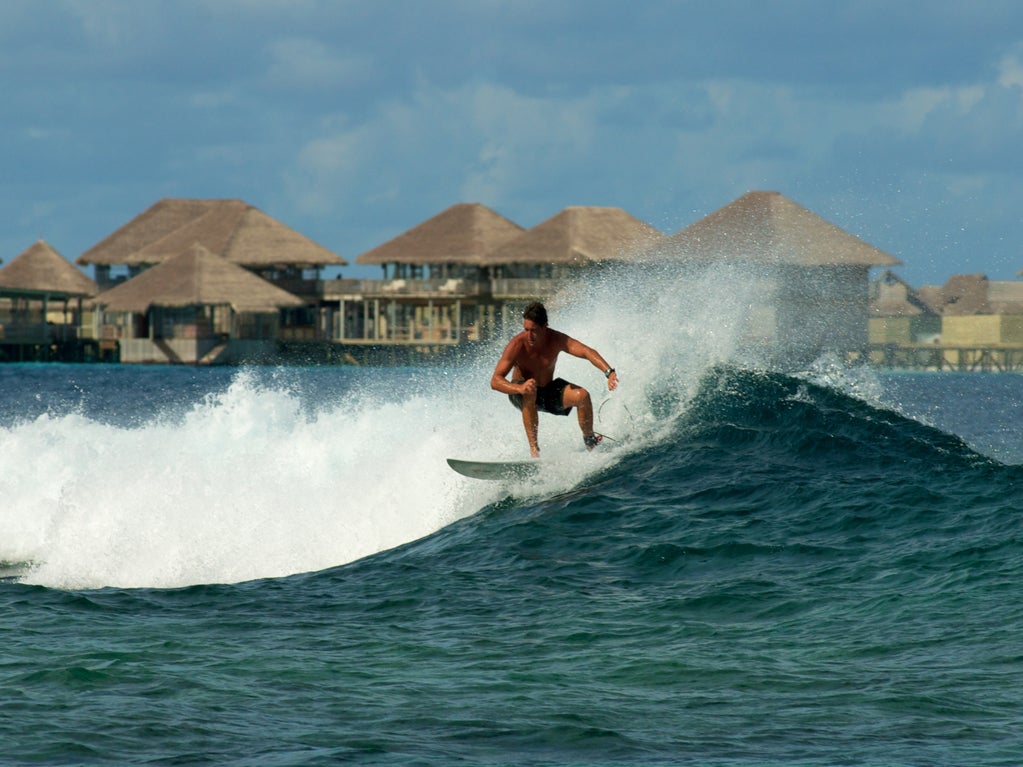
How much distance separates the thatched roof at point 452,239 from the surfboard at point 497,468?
6596 centimetres

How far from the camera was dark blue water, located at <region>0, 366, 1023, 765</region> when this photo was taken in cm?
670

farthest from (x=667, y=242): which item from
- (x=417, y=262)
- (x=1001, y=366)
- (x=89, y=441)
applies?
(x=89, y=441)

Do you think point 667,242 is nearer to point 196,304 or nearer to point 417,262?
point 417,262

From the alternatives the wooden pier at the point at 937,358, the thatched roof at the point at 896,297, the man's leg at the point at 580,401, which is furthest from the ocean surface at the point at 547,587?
the thatched roof at the point at 896,297

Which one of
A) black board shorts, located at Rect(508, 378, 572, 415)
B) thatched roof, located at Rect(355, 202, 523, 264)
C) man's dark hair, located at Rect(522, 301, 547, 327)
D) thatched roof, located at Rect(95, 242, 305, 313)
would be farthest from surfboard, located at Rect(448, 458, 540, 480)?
thatched roof, located at Rect(355, 202, 523, 264)

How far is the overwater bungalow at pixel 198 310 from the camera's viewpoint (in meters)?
75.6

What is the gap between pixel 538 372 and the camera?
12.2 meters

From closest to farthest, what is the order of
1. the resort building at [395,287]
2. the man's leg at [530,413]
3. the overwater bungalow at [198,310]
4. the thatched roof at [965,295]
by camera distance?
1. the man's leg at [530,413]
2. the resort building at [395,287]
3. the overwater bungalow at [198,310]
4. the thatched roof at [965,295]

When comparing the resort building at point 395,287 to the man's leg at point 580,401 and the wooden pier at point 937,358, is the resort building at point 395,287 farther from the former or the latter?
the man's leg at point 580,401

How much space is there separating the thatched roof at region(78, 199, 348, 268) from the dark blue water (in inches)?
2724

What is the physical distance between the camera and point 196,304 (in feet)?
245

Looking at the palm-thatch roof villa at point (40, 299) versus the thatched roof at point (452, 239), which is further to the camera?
the palm-thatch roof villa at point (40, 299)

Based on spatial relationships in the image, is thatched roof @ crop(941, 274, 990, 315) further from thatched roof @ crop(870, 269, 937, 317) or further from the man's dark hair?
the man's dark hair

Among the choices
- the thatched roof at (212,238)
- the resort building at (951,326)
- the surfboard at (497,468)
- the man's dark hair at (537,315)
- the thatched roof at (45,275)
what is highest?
the thatched roof at (212,238)
